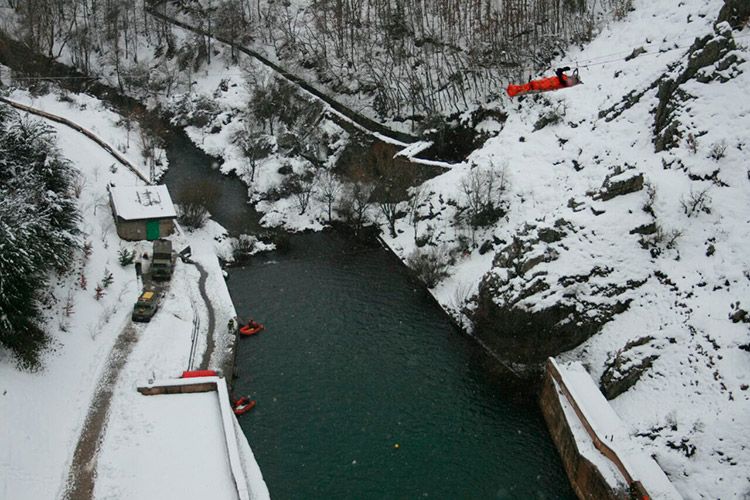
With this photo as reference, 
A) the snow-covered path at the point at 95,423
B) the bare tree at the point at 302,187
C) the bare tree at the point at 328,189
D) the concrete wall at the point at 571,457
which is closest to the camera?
the snow-covered path at the point at 95,423

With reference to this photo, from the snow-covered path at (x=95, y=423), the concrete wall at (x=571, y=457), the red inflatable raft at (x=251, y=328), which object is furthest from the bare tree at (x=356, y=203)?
the concrete wall at (x=571, y=457)

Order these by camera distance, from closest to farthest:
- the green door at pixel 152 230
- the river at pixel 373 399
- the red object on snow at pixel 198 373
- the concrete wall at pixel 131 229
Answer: the river at pixel 373 399
the red object on snow at pixel 198 373
the concrete wall at pixel 131 229
the green door at pixel 152 230

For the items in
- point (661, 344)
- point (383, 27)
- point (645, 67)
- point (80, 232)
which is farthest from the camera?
point (383, 27)

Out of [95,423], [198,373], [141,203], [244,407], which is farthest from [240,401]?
[141,203]

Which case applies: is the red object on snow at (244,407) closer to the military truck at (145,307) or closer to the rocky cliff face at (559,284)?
the military truck at (145,307)

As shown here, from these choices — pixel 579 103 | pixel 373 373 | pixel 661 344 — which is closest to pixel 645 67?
pixel 579 103

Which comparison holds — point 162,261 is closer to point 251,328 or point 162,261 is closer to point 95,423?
point 251,328

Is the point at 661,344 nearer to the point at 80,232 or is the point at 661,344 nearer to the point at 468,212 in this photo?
the point at 468,212
